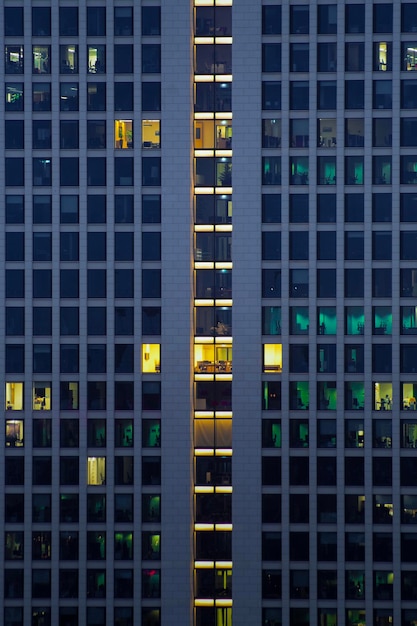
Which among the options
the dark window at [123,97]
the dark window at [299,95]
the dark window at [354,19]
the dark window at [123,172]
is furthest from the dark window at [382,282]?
the dark window at [123,97]

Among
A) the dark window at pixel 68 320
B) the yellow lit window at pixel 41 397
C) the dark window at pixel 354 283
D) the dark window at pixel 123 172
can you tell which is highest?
the dark window at pixel 123 172

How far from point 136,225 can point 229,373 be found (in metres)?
11.3

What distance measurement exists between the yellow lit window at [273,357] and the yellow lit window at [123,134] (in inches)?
616

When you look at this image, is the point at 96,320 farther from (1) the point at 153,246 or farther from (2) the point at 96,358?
(1) the point at 153,246

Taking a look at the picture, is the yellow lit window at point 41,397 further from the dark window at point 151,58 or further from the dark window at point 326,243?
the dark window at point 151,58

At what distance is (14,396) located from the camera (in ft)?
195

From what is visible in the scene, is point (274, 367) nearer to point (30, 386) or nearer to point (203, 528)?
point (203, 528)

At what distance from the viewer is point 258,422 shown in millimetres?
58812

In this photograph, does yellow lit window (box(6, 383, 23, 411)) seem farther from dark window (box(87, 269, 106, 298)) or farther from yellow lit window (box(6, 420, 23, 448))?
dark window (box(87, 269, 106, 298))

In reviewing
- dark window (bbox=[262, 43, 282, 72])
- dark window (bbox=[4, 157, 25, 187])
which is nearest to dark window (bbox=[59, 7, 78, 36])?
dark window (bbox=[4, 157, 25, 187])

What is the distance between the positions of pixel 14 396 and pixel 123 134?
18252 mm

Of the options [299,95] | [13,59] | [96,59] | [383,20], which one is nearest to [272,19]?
[299,95]

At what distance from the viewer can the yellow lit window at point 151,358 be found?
5894cm

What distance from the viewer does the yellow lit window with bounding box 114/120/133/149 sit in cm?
5903
